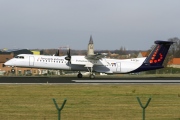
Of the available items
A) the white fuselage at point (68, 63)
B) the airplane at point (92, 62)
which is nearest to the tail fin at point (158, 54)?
the airplane at point (92, 62)

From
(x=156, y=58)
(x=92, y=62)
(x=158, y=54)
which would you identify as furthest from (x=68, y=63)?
(x=158, y=54)

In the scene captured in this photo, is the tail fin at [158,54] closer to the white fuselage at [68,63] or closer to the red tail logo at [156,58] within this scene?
the red tail logo at [156,58]

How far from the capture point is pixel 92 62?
167ft

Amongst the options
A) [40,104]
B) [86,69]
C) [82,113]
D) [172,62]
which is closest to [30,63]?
[86,69]

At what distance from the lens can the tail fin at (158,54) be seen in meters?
52.8

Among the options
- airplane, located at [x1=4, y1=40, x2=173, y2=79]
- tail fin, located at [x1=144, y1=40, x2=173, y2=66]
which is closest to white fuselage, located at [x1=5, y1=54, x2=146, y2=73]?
airplane, located at [x1=4, y1=40, x2=173, y2=79]

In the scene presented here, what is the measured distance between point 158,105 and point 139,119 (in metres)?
4.94

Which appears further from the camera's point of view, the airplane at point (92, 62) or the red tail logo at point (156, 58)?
the red tail logo at point (156, 58)

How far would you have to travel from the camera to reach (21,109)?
19609 mm

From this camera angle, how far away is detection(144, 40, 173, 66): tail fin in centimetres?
5275

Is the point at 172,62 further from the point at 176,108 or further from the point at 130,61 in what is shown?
the point at 176,108

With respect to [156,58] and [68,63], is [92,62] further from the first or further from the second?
[156,58]

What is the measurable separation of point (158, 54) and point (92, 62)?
8.26 meters

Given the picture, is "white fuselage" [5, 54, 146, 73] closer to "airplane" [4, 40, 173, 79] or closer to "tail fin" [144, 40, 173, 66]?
"airplane" [4, 40, 173, 79]
